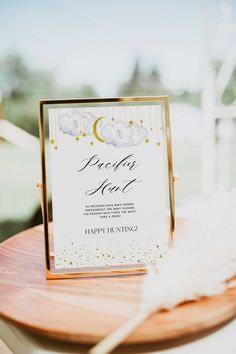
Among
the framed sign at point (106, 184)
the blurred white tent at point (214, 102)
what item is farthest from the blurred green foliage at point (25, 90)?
the framed sign at point (106, 184)

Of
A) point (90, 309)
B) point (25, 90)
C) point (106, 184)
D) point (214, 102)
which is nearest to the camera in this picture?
point (90, 309)

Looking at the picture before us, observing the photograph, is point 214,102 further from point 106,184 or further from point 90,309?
point 90,309

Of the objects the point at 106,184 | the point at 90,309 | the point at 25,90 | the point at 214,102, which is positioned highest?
the point at 25,90

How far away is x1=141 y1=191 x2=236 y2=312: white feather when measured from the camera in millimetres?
650

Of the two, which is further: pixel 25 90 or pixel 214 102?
pixel 25 90

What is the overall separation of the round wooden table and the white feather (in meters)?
0.03

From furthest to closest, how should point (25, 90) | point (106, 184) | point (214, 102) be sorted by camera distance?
point (25, 90), point (214, 102), point (106, 184)

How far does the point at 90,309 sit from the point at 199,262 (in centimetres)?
22

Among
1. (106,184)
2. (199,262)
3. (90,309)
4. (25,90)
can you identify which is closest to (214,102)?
(25,90)

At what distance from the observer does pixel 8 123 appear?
2.93m

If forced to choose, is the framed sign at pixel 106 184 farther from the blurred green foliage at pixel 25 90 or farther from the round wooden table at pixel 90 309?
the blurred green foliage at pixel 25 90

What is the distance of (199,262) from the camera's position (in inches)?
27.5

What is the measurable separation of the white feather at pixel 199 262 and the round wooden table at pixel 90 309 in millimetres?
29

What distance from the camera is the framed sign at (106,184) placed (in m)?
0.81
